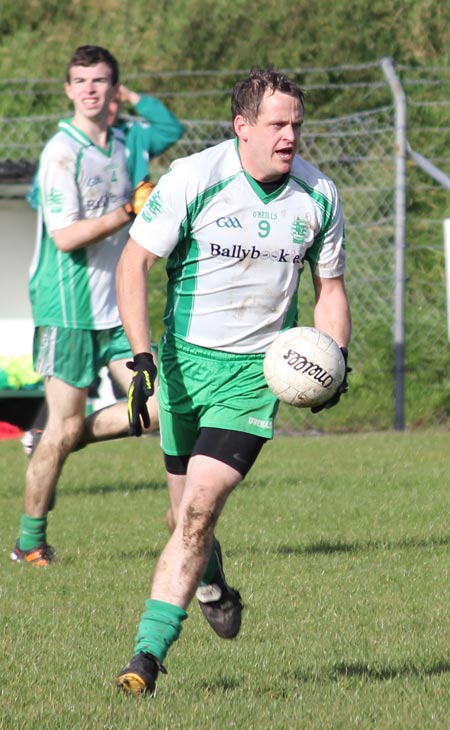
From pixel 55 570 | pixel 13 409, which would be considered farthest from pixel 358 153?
pixel 55 570

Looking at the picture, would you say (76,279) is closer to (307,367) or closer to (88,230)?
(88,230)

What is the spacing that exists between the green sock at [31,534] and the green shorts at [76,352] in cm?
78

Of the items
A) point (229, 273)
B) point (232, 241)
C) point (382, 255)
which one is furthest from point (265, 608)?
point (382, 255)

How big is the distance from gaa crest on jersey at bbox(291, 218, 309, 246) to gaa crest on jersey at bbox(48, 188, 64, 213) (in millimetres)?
2864

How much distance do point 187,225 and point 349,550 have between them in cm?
299

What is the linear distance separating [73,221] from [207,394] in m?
2.87

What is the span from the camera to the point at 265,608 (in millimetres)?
6371

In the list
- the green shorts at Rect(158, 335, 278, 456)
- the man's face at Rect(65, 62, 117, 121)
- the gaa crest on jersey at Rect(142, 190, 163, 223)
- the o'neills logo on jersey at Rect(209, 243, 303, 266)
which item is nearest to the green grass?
the green shorts at Rect(158, 335, 278, 456)

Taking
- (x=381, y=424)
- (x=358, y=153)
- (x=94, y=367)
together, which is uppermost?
(x=94, y=367)

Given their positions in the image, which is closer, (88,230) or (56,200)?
(88,230)

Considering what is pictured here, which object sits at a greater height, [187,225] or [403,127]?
[187,225]

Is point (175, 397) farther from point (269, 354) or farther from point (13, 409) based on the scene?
point (13, 409)

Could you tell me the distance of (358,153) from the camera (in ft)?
47.9

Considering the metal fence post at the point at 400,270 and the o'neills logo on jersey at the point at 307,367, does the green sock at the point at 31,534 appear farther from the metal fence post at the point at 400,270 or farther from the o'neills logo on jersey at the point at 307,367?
the metal fence post at the point at 400,270
